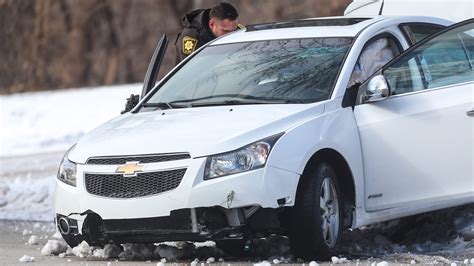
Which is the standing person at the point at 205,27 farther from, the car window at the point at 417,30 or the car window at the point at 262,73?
the car window at the point at 417,30

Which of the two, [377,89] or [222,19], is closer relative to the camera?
[377,89]

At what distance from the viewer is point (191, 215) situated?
7461mm

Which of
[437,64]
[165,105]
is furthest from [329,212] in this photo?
[437,64]

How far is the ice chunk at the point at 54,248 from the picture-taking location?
8.66 m

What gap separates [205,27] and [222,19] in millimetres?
199

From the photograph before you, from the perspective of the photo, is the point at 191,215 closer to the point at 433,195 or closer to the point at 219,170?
the point at 219,170

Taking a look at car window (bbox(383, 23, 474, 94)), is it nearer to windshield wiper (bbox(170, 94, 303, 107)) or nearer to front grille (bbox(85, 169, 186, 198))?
windshield wiper (bbox(170, 94, 303, 107))

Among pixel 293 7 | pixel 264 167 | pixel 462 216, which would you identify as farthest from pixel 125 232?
pixel 293 7

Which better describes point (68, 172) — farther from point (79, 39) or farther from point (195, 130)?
point (79, 39)

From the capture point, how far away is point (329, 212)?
788 cm

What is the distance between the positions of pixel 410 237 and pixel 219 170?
2.43 m

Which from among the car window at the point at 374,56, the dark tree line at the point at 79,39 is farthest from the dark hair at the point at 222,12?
the dark tree line at the point at 79,39

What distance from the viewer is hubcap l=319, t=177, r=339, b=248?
25.6 ft

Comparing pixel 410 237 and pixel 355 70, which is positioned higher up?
pixel 355 70
